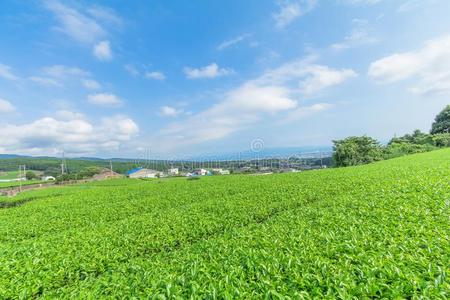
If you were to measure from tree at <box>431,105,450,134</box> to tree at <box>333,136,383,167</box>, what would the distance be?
2050 cm

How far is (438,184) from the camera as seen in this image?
238 inches

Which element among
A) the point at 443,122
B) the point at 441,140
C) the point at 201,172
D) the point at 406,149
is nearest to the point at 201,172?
the point at 201,172

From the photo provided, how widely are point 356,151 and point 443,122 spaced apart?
26.2 metres

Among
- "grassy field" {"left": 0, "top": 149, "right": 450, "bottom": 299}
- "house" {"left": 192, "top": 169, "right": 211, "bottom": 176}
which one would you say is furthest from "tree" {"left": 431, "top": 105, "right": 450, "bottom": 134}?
"grassy field" {"left": 0, "top": 149, "right": 450, "bottom": 299}

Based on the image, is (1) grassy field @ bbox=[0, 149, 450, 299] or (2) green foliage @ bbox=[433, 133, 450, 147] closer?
(1) grassy field @ bbox=[0, 149, 450, 299]

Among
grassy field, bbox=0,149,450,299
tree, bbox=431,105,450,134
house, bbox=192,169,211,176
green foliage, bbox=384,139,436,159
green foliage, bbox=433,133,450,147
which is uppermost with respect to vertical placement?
tree, bbox=431,105,450,134

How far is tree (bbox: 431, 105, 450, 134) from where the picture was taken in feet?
135

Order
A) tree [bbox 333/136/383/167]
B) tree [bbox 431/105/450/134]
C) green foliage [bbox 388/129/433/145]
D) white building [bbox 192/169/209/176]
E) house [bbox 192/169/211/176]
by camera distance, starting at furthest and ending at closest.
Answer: white building [bbox 192/169/209/176]
house [bbox 192/169/211/176]
tree [bbox 431/105/450/134]
green foliage [bbox 388/129/433/145]
tree [bbox 333/136/383/167]

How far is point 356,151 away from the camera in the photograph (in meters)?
30.5

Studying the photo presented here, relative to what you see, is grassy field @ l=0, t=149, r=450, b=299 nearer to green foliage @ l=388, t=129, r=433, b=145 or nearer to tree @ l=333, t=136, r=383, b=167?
tree @ l=333, t=136, r=383, b=167

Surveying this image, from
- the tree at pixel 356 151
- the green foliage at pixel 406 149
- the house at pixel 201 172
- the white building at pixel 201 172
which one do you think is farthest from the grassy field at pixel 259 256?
the white building at pixel 201 172

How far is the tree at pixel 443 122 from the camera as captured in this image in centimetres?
4112

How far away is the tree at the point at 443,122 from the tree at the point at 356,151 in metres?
20.5

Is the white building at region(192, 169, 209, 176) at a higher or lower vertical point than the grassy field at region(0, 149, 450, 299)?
lower
